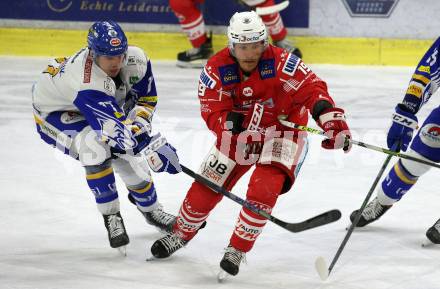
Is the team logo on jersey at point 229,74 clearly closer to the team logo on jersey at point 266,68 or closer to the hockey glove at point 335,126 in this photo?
the team logo on jersey at point 266,68

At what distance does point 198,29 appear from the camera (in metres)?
7.76

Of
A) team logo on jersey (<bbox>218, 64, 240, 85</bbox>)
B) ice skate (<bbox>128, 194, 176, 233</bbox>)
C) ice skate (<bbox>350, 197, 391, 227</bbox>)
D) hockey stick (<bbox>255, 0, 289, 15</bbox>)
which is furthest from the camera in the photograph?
hockey stick (<bbox>255, 0, 289, 15</bbox>)

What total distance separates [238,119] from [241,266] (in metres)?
0.63

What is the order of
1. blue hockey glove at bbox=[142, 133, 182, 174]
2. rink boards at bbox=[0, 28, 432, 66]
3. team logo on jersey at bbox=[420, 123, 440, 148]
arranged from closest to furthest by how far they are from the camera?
1. blue hockey glove at bbox=[142, 133, 182, 174]
2. team logo on jersey at bbox=[420, 123, 440, 148]
3. rink boards at bbox=[0, 28, 432, 66]

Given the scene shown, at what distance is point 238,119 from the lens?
3.59 m

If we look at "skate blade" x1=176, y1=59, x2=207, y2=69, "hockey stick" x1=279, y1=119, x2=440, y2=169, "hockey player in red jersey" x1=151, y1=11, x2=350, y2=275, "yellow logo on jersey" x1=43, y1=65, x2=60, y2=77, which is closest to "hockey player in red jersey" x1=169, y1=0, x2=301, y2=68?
"skate blade" x1=176, y1=59, x2=207, y2=69

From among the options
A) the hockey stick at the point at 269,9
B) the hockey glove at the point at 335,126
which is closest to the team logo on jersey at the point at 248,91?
the hockey glove at the point at 335,126

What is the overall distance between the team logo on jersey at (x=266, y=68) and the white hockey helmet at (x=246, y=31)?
0.09m

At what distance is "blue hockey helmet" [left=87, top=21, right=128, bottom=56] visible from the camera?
3.70 m

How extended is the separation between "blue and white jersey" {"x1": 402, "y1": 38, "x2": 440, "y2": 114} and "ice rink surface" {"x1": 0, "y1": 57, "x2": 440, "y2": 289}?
62 cm

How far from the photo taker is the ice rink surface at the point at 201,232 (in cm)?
361

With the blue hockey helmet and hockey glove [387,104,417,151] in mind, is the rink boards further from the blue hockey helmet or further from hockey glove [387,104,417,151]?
the blue hockey helmet

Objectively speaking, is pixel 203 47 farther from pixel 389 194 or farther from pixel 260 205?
pixel 260 205

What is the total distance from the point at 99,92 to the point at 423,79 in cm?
145
